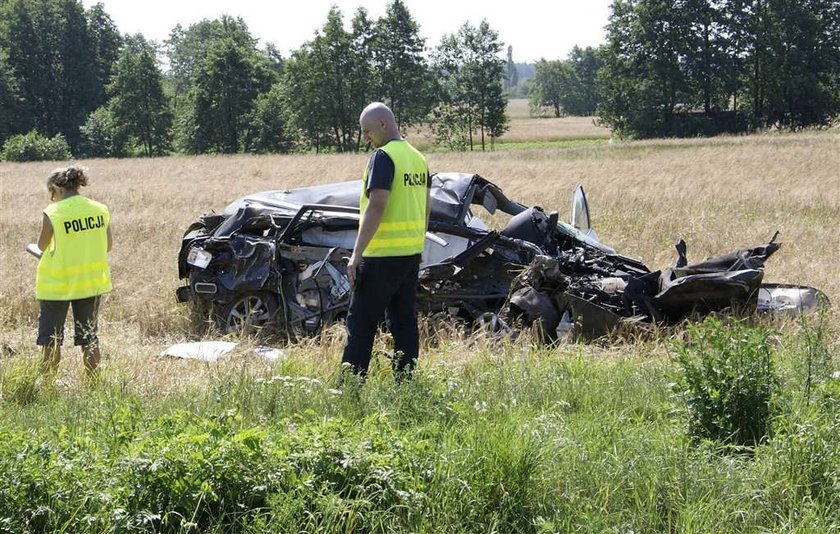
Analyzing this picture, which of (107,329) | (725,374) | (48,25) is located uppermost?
(48,25)

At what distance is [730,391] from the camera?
399 centimetres

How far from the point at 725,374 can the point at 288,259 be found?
4420 millimetres

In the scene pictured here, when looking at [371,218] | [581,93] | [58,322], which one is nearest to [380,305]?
[371,218]

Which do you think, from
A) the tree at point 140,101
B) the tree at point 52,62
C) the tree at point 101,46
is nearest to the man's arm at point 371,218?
the tree at point 140,101

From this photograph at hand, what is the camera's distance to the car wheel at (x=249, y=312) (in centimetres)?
757

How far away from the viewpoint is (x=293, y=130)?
64000 millimetres

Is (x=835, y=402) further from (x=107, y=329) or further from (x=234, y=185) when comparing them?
(x=234, y=185)

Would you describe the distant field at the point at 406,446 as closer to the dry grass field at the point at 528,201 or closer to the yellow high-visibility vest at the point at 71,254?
the dry grass field at the point at 528,201

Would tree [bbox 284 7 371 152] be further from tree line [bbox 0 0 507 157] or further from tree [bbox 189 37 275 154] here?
tree [bbox 189 37 275 154]

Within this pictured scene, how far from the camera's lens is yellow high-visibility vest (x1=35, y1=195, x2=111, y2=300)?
5855mm

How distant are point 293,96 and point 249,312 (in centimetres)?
5825

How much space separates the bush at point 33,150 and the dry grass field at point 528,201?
77.3 feet

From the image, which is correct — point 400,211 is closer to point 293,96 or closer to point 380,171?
point 380,171

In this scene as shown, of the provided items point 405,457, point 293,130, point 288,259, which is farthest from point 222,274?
point 293,130
